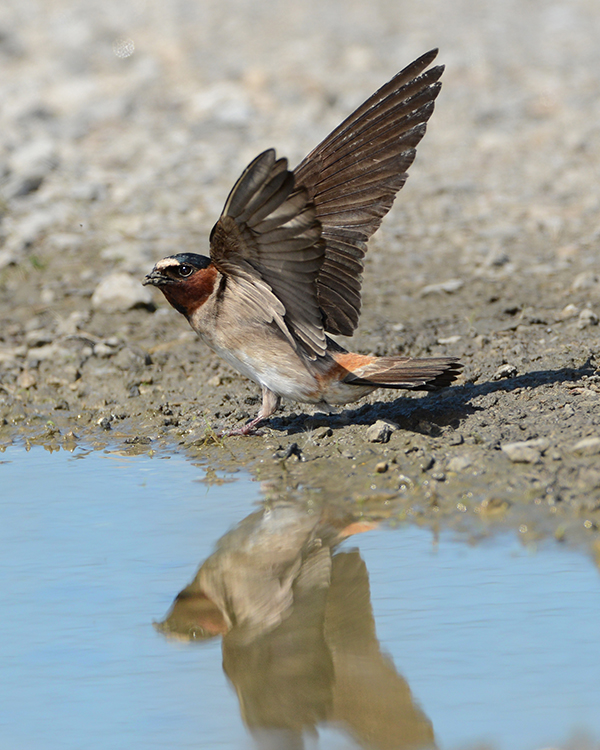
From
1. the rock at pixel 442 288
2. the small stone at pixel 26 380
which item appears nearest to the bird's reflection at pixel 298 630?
the small stone at pixel 26 380

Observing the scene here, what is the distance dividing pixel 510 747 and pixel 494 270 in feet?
23.0

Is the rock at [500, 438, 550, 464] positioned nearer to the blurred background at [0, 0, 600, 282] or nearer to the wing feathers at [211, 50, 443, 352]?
the wing feathers at [211, 50, 443, 352]

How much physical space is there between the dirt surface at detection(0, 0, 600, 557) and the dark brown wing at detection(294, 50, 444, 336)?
33.1 inches

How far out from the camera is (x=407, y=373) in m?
5.76

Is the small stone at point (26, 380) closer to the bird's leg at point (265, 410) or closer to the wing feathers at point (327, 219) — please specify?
the bird's leg at point (265, 410)

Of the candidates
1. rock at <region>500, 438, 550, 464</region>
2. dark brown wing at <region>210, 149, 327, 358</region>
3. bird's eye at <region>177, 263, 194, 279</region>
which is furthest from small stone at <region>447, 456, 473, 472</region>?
bird's eye at <region>177, 263, 194, 279</region>

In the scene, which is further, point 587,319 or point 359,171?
point 587,319

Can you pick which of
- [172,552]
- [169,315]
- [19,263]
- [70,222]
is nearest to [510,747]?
[172,552]

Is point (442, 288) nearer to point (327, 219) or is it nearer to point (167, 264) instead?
point (327, 219)

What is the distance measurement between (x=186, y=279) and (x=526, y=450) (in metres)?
2.19

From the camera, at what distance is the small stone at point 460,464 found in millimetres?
5191

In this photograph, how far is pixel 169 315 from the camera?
8.74 metres

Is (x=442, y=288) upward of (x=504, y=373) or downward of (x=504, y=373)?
upward

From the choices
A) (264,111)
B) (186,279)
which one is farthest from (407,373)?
(264,111)
